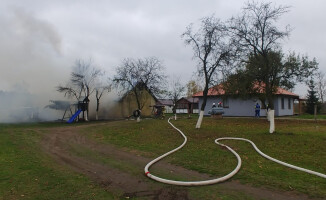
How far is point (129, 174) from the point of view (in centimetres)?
655

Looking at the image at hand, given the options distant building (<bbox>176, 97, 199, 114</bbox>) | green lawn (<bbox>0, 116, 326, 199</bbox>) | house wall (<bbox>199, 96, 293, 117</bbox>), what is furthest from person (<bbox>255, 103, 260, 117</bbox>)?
distant building (<bbox>176, 97, 199, 114</bbox>)

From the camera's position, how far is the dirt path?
5043mm

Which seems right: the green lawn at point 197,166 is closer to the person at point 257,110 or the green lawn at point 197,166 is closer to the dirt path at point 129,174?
the dirt path at point 129,174

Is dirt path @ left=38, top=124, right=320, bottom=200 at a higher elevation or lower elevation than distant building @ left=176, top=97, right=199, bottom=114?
lower

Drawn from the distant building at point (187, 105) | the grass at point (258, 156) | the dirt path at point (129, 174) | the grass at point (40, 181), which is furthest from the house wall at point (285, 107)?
the grass at point (40, 181)

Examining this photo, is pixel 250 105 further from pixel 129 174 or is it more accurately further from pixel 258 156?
pixel 129 174

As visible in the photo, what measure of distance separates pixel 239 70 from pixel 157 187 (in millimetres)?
17065

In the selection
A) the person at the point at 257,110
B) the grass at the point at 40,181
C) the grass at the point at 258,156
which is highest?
the person at the point at 257,110

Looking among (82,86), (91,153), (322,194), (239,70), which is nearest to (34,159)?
(91,153)

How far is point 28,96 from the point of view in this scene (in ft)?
96.3

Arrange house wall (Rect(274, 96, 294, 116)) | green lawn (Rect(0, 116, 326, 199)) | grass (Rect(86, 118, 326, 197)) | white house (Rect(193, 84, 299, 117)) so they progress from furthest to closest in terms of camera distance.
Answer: white house (Rect(193, 84, 299, 117)) < house wall (Rect(274, 96, 294, 116)) < grass (Rect(86, 118, 326, 197)) < green lawn (Rect(0, 116, 326, 199))

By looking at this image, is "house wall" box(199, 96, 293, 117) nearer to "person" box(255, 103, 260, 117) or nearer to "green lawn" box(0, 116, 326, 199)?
"person" box(255, 103, 260, 117)

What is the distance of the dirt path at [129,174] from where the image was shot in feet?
16.5

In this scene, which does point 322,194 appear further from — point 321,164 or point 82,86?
point 82,86
